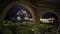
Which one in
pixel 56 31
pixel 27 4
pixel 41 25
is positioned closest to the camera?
pixel 27 4

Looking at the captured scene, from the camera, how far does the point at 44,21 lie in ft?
37.1

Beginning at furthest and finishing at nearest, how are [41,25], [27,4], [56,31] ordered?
1. [41,25]
2. [56,31]
3. [27,4]

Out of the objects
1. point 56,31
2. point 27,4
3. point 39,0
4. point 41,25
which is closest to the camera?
point 27,4

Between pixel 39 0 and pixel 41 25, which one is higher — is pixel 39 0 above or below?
above

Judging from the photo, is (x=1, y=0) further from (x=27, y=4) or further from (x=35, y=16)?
(x=35, y=16)

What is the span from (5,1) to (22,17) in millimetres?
4609

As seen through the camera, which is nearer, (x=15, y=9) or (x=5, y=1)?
(x=5, y=1)

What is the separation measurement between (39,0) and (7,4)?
2.27 meters

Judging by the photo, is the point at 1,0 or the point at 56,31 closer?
the point at 1,0

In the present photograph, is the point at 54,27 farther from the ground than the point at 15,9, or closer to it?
closer to it

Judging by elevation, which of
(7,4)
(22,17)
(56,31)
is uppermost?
(7,4)

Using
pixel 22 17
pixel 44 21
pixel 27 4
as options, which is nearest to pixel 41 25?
pixel 44 21

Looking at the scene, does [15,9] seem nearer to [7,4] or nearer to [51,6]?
[51,6]

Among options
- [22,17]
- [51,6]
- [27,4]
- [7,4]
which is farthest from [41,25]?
[7,4]
